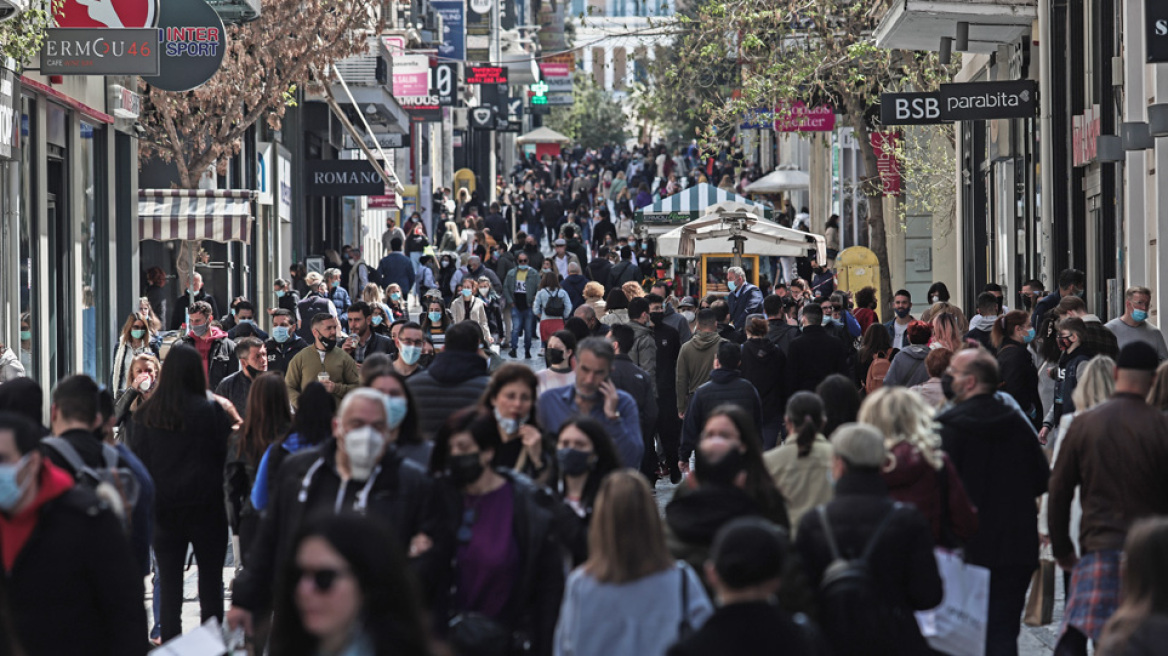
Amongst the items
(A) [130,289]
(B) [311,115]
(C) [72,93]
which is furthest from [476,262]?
(B) [311,115]

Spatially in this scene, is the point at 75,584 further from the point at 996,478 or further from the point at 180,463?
the point at 996,478

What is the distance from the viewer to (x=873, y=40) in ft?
80.5

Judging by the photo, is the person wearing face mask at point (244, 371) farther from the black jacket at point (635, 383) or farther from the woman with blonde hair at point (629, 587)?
the woman with blonde hair at point (629, 587)

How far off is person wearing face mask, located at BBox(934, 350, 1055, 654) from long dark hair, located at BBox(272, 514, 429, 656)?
455cm

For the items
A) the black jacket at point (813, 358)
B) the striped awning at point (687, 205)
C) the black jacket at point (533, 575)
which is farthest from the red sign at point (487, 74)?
the black jacket at point (533, 575)

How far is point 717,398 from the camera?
11.9m

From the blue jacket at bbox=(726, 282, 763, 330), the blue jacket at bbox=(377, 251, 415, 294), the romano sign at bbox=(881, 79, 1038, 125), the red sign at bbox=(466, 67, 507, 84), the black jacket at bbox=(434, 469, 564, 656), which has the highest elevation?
the red sign at bbox=(466, 67, 507, 84)

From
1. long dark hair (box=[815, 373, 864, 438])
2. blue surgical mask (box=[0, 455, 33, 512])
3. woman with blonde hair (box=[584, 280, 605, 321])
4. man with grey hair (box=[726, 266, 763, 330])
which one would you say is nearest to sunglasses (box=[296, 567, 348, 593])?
blue surgical mask (box=[0, 455, 33, 512])

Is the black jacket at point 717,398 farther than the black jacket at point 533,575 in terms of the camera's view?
Yes

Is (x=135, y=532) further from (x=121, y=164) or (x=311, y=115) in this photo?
(x=311, y=115)

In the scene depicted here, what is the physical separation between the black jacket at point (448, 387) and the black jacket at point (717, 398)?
3.25m

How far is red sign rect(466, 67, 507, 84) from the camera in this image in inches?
2405

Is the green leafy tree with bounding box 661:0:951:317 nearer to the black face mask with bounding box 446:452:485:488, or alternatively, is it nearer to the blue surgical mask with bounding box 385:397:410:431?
the blue surgical mask with bounding box 385:397:410:431

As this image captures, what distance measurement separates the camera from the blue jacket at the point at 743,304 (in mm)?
20031
